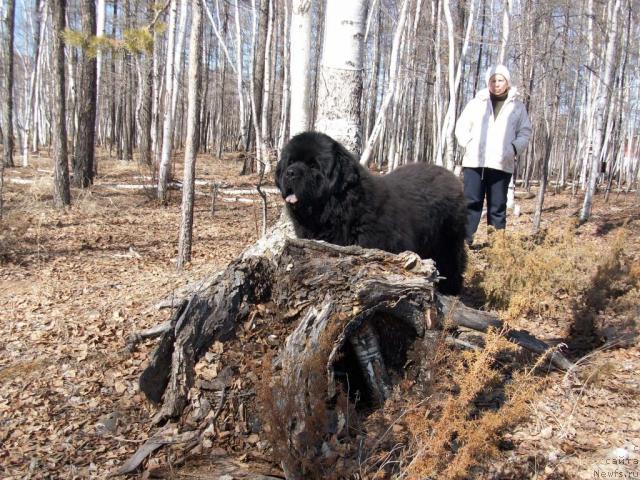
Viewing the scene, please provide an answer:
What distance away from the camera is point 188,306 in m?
3.28

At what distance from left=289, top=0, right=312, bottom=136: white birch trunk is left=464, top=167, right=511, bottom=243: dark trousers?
287 cm

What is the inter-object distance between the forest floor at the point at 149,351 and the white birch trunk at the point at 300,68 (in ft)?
7.74

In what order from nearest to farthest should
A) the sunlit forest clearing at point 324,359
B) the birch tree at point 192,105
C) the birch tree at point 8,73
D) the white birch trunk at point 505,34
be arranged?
the sunlit forest clearing at point 324,359 < the birch tree at point 192,105 < the white birch trunk at point 505,34 < the birch tree at point 8,73

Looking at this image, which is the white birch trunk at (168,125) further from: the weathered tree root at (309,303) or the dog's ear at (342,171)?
the weathered tree root at (309,303)

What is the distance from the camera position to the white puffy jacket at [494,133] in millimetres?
6578

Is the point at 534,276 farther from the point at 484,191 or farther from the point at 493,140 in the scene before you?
the point at 493,140

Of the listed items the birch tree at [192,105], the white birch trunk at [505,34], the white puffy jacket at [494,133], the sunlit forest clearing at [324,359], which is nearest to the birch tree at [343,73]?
the sunlit forest clearing at [324,359]

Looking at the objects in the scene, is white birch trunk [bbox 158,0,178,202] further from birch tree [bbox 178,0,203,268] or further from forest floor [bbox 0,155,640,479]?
birch tree [bbox 178,0,203,268]

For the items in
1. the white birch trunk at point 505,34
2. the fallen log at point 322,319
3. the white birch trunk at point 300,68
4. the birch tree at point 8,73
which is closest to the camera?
Answer: the fallen log at point 322,319

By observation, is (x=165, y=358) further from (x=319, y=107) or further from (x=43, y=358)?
(x=319, y=107)

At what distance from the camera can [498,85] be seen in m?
6.57

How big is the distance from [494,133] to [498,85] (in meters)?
0.65

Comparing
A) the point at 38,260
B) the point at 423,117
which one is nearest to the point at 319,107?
the point at 38,260

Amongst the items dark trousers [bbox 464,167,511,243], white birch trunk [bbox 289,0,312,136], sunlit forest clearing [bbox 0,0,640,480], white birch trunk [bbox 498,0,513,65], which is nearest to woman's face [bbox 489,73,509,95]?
dark trousers [bbox 464,167,511,243]
